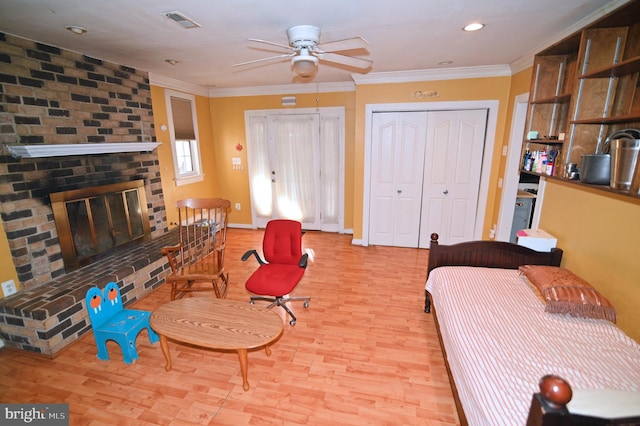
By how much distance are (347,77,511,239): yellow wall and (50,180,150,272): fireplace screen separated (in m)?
3.06

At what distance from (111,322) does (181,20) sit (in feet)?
7.96

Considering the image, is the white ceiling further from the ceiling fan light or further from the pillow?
the pillow

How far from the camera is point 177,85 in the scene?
14.1 feet

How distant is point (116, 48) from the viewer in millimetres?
2812

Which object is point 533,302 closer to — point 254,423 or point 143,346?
point 254,423

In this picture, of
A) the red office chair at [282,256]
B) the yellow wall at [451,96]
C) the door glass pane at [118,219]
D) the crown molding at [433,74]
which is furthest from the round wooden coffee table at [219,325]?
the crown molding at [433,74]

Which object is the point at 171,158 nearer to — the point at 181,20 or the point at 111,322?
the point at 181,20

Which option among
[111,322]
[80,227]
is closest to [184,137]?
[80,227]

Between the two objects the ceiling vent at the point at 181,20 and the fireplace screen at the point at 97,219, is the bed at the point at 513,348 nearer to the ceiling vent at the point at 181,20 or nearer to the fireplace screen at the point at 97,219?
the ceiling vent at the point at 181,20

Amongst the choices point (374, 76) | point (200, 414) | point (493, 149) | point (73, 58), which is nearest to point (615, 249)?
point (493, 149)

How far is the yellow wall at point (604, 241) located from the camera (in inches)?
69.7

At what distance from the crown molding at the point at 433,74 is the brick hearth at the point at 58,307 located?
3738 mm

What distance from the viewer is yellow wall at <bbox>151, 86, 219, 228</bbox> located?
13.3 feet
